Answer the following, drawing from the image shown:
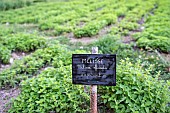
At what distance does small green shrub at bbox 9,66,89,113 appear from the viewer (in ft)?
10.9

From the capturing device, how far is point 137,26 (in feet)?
27.6

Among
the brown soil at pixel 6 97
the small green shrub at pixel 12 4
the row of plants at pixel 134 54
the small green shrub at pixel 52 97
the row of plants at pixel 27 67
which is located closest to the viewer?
the small green shrub at pixel 52 97

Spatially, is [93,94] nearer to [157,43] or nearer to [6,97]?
[6,97]

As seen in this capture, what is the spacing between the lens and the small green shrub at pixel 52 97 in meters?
3.33

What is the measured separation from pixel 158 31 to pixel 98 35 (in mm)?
1970

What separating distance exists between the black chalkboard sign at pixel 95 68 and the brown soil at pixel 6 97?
1572 millimetres

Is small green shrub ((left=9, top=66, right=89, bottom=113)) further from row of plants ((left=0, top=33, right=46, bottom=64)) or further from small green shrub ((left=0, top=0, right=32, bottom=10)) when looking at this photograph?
small green shrub ((left=0, top=0, right=32, bottom=10))

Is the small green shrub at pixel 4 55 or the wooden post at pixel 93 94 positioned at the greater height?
the wooden post at pixel 93 94

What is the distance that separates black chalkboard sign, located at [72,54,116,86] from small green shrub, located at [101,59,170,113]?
0.40m

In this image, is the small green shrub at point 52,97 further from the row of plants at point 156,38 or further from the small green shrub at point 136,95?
the row of plants at point 156,38

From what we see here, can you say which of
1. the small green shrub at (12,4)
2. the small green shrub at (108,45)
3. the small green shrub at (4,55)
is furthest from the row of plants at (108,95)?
the small green shrub at (12,4)

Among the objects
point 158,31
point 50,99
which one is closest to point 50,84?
point 50,99

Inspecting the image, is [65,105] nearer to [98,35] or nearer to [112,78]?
[112,78]

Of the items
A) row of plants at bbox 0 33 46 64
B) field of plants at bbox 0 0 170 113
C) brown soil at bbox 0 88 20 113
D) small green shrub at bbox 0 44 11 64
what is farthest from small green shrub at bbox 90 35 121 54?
brown soil at bbox 0 88 20 113
